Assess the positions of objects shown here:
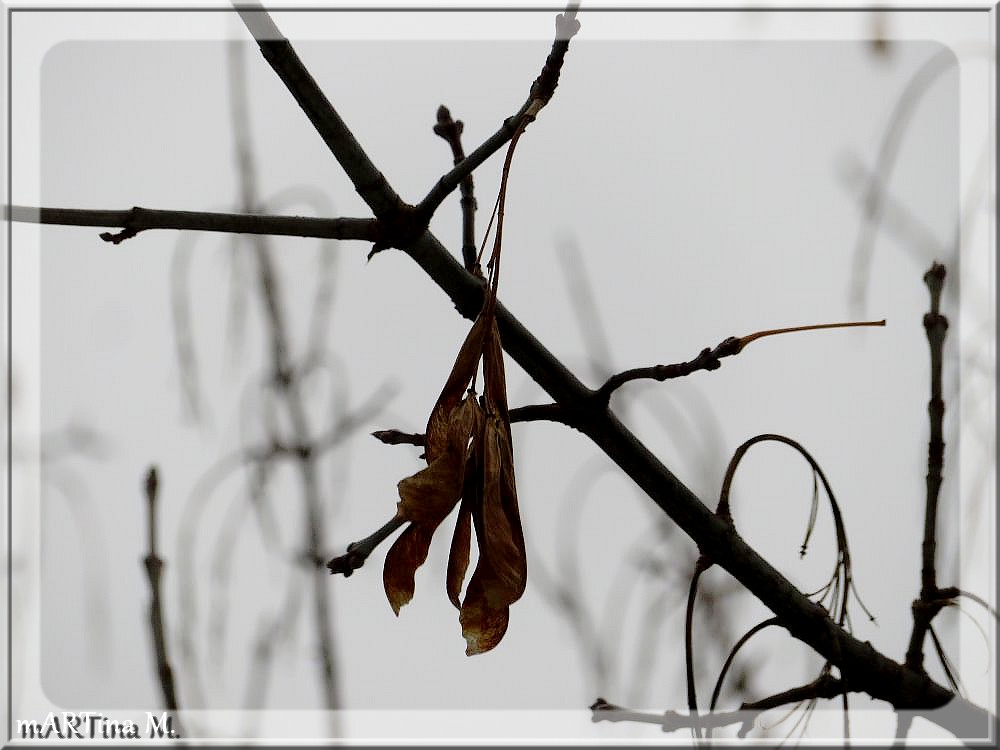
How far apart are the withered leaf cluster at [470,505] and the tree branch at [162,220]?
8cm

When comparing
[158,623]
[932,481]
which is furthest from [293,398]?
[932,481]

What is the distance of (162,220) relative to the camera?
0.26 metres

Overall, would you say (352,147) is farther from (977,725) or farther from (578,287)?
(977,725)

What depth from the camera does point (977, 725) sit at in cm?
32

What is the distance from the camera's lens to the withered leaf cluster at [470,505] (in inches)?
8.8

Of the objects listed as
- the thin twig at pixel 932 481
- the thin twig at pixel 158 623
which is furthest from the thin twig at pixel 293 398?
the thin twig at pixel 932 481

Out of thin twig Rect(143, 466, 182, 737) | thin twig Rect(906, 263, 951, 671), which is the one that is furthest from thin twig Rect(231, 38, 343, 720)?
thin twig Rect(906, 263, 951, 671)

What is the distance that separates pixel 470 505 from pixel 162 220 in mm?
138

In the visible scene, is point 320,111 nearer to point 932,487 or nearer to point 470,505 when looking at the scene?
point 470,505

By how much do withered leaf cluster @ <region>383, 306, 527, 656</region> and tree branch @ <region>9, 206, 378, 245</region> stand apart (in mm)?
79

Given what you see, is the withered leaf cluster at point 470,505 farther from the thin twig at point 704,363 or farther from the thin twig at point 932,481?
the thin twig at point 932,481

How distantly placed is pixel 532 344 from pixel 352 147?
0.09 meters

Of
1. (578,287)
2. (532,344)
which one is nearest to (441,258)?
(532,344)

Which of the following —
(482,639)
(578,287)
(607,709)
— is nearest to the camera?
(482,639)
